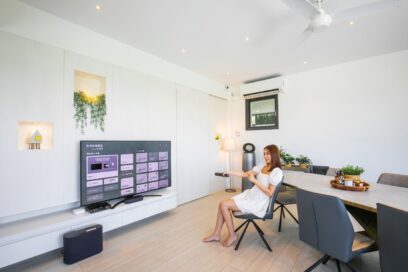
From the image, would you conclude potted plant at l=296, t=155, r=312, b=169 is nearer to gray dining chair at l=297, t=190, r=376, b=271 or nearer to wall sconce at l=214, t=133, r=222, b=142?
wall sconce at l=214, t=133, r=222, b=142

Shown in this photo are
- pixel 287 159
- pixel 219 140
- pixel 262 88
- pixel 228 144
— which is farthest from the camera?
pixel 219 140

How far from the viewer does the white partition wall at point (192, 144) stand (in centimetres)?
393

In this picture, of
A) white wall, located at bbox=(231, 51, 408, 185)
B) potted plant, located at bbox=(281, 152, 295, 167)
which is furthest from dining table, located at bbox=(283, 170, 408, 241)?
potted plant, located at bbox=(281, 152, 295, 167)

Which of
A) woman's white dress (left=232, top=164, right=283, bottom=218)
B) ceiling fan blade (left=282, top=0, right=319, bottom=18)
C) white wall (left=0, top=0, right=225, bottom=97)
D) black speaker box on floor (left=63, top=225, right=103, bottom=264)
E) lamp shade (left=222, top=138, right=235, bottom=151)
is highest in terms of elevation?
white wall (left=0, top=0, right=225, bottom=97)

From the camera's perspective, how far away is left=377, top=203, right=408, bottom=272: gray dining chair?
1.10 metres

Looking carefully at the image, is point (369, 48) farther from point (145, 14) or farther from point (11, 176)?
point (11, 176)

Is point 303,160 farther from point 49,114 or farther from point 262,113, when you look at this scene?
point 49,114

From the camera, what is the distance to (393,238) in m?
1.16

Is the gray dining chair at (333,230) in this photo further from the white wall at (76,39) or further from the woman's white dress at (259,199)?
the white wall at (76,39)

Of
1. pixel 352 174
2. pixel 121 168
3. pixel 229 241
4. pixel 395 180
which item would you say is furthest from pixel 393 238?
pixel 121 168

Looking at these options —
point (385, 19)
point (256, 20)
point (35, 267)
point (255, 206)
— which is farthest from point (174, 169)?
point (385, 19)

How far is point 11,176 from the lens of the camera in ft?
6.74

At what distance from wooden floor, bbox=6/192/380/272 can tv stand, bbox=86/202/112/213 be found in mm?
428

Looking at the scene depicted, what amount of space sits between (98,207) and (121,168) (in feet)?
1.84
